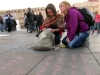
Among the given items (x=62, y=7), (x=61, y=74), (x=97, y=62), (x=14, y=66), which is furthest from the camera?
(x=62, y=7)

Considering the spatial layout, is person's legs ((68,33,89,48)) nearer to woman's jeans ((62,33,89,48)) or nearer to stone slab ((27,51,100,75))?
woman's jeans ((62,33,89,48))

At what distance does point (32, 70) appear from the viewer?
360 centimetres

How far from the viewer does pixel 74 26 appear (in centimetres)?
598

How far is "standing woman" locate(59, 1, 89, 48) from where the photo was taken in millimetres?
5989

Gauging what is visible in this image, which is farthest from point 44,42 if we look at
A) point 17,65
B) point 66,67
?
point 66,67

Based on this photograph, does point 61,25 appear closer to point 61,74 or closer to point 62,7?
point 62,7

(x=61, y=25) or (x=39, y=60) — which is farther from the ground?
(x=61, y=25)

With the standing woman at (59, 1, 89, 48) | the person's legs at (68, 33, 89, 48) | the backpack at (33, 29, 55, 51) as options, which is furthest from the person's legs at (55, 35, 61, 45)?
the backpack at (33, 29, 55, 51)

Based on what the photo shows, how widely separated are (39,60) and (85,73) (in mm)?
1260

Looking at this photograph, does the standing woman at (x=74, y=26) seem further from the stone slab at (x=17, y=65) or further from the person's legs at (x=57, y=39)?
the stone slab at (x=17, y=65)

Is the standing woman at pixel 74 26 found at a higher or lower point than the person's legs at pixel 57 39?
higher

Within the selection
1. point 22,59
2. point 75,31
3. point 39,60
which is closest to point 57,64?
point 39,60

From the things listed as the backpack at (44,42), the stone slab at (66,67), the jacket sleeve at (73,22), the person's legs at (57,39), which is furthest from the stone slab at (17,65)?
the person's legs at (57,39)

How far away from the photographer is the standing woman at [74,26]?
19.6 feet
